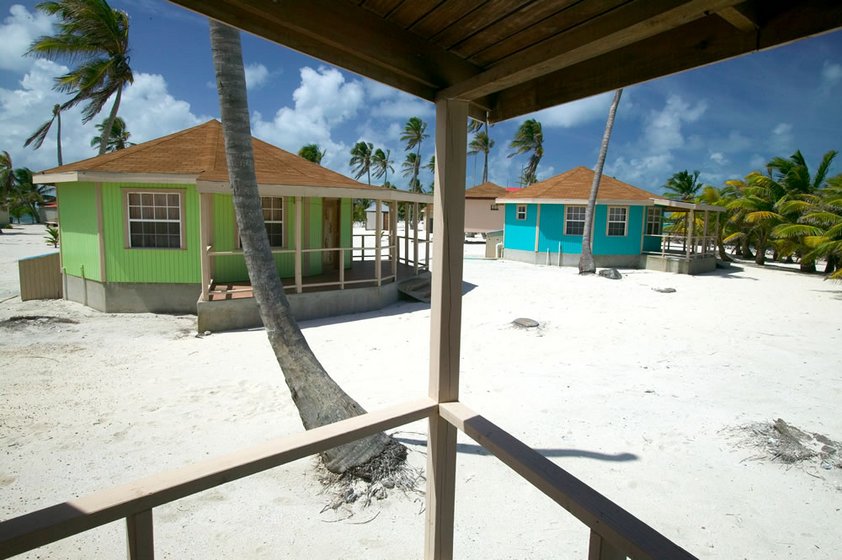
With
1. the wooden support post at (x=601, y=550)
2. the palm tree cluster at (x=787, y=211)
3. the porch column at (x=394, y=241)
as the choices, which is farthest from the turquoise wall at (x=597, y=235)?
the wooden support post at (x=601, y=550)

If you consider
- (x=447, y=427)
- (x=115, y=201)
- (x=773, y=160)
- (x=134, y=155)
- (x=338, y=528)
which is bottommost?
(x=338, y=528)

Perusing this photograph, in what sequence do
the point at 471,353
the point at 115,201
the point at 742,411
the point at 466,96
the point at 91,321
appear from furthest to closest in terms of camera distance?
the point at 115,201 → the point at 91,321 → the point at 471,353 → the point at 742,411 → the point at 466,96

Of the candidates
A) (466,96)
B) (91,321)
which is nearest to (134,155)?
(91,321)

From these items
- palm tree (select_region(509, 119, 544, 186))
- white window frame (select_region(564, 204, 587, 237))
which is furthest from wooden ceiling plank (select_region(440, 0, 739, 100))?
palm tree (select_region(509, 119, 544, 186))

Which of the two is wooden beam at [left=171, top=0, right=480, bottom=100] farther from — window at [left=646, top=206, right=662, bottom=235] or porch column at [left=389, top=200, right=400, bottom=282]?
window at [left=646, top=206, right=662, bottom=235]

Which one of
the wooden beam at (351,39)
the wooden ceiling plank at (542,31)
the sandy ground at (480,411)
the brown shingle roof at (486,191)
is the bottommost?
the sandy ground at (480,411)

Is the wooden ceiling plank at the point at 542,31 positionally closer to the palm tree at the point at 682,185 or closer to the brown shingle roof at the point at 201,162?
the brown shingle roof at the point at 201,162

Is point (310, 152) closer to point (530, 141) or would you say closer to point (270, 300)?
point (530, 141)

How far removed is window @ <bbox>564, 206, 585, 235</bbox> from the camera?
2059 centimetres

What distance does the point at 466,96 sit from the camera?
2.29 meters

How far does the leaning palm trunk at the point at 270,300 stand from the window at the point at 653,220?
20332 mm

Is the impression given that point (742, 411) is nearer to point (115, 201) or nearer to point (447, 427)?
point (447, 427)

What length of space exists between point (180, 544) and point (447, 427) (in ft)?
8.25

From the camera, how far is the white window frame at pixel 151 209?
34.7 feet
